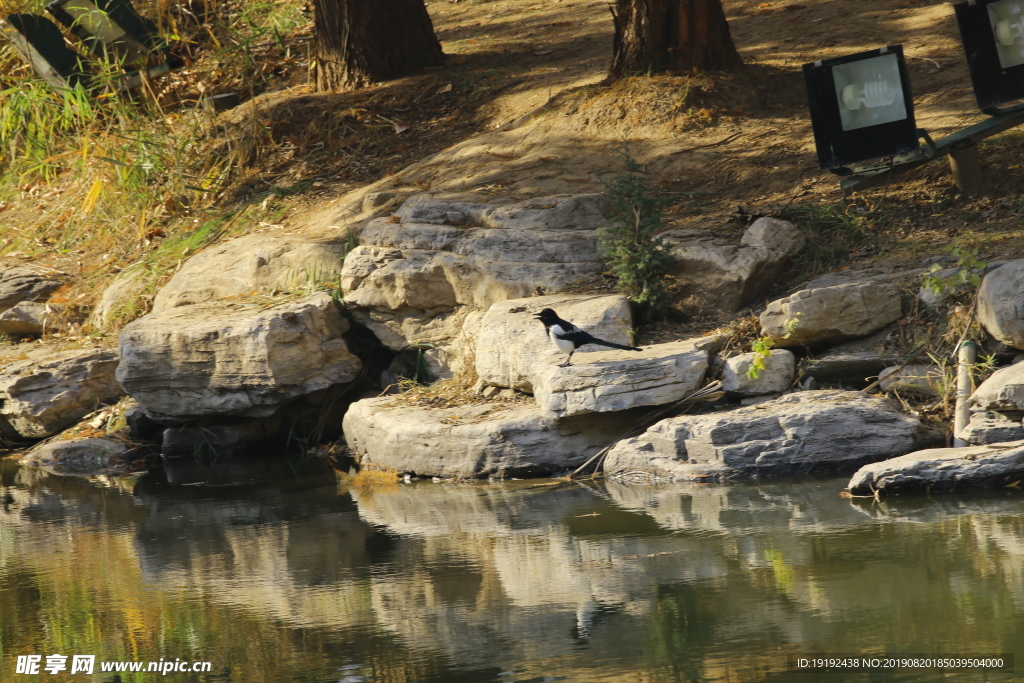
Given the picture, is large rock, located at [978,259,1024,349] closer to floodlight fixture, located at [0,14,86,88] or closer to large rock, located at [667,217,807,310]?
large rock, located at [667,217,807,310]

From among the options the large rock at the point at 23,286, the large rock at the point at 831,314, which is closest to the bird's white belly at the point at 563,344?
the large rock at the point at 831,314

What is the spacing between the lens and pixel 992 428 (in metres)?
5.42

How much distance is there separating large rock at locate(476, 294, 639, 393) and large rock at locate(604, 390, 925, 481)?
31.4 inches

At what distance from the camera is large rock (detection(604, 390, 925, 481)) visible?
5.68 metres

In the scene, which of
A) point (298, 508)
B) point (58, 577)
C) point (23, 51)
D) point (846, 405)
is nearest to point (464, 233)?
point (298, 508)

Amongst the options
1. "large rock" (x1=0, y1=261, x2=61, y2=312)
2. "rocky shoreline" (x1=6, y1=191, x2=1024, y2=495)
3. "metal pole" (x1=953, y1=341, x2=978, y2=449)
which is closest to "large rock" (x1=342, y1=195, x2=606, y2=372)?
"rocky shoreline" (x1=6, y1=191, x2=1024, y2=495)

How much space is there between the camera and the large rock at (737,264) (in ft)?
22.9

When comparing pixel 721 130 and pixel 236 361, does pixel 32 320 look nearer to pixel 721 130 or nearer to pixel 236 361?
pixel 236 361

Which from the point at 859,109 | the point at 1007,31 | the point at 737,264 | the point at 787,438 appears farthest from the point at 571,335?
the point at 1007,31

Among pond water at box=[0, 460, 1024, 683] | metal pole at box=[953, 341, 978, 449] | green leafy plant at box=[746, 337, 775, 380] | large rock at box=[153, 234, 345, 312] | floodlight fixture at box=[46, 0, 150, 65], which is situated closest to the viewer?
pond water at box=[0, 460, 1024, 683]

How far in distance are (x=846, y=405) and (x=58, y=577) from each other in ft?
14.2

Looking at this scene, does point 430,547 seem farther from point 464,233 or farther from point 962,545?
point 464,233

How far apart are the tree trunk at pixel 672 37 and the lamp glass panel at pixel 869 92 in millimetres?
2294

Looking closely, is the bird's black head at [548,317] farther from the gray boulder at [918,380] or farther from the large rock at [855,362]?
the gray boulder at [918,380]
